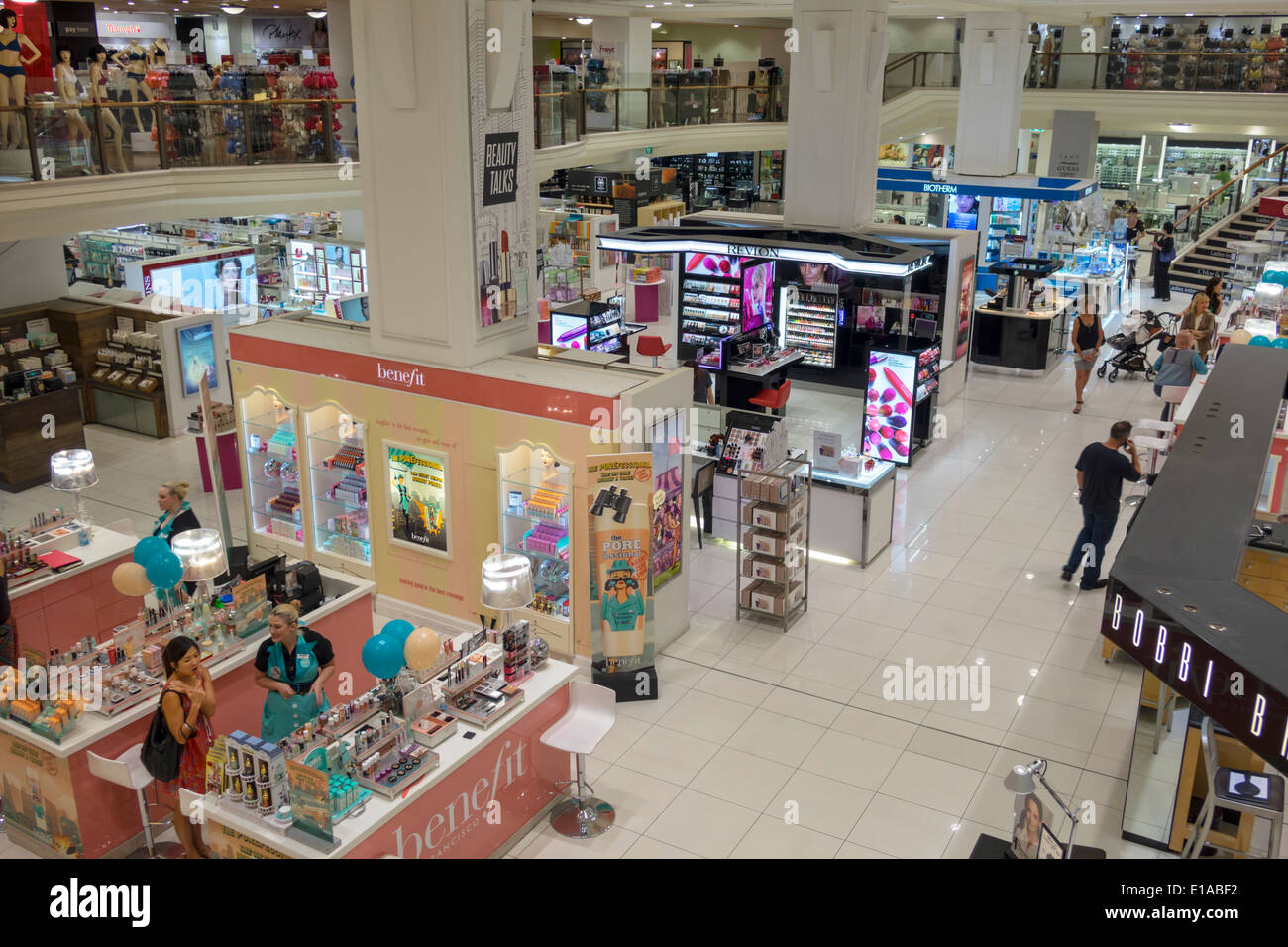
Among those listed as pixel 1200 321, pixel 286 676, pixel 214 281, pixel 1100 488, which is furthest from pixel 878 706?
pixel 214 281

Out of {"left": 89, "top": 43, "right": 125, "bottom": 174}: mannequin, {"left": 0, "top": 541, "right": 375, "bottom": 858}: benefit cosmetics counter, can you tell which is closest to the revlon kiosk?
{"left": 0, "top": 541, "right": 375, "bottom": 858}: benefit cosmetics counter

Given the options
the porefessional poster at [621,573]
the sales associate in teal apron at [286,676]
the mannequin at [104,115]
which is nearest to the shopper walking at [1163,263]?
the porefessional poster at [621,573]

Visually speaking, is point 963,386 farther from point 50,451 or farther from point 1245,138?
point 1245,138

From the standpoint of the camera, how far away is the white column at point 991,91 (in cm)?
1923

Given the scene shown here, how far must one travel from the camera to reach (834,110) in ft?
44.8

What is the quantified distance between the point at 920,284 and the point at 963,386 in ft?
5.46

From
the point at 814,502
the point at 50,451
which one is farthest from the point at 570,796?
the point at 50,451

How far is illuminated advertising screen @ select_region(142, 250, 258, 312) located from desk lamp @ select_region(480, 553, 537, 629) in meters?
11.1

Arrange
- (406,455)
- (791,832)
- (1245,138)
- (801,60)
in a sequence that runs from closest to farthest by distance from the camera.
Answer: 1. (791,832)
2. (406,455)
3. (801,60)
4. (1245,138)

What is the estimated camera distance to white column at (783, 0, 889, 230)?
13.3 m

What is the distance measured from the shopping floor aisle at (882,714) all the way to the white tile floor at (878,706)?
0.01 metres

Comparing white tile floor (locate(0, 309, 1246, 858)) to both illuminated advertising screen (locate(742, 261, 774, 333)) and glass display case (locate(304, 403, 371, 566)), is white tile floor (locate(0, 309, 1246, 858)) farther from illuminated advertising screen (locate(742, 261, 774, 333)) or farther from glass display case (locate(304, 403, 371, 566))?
illuminated advertising screen (locate(742, 261, 774, 333))

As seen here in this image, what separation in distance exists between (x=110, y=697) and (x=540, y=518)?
331cm

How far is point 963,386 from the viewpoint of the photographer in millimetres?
15562
